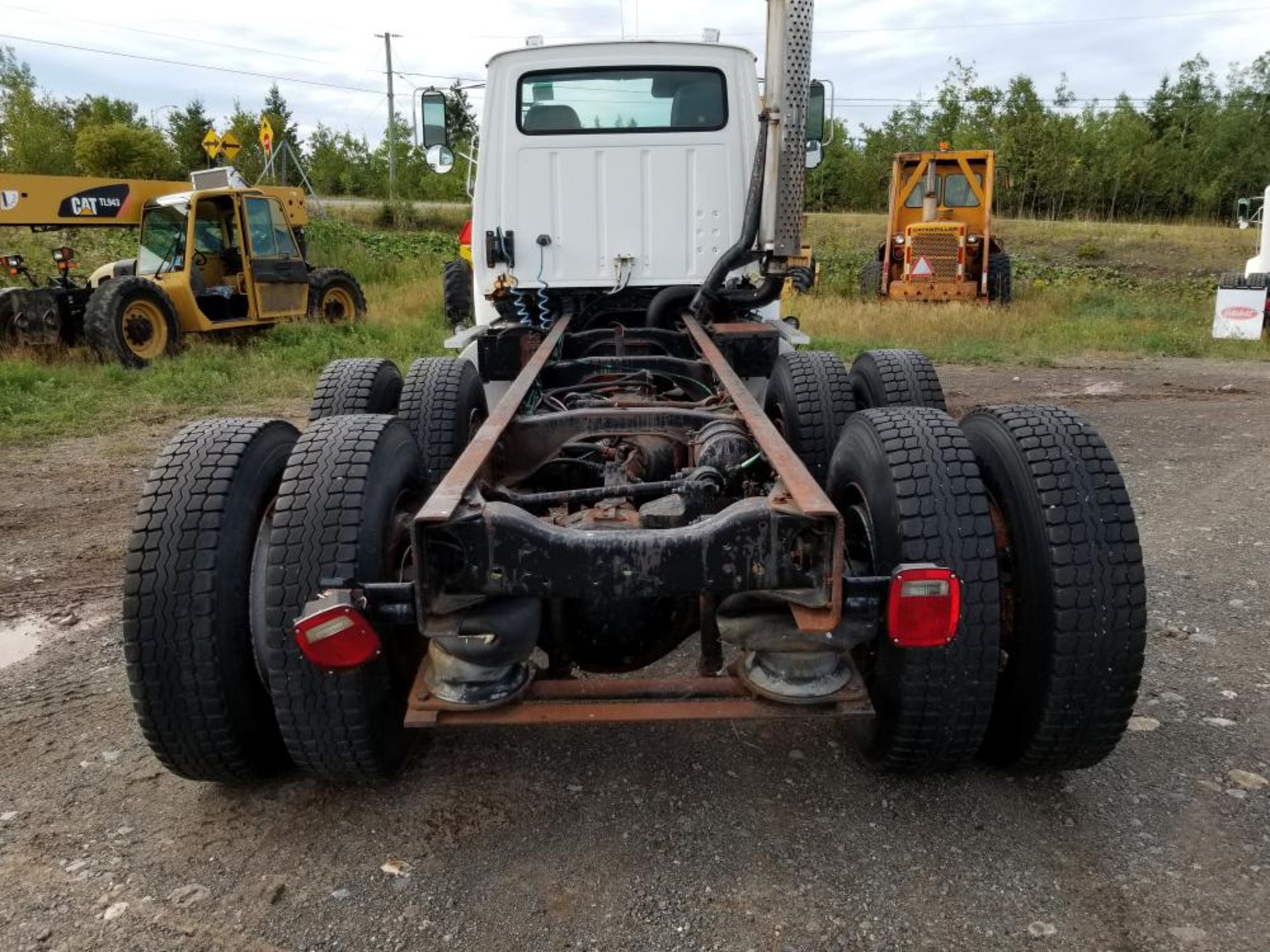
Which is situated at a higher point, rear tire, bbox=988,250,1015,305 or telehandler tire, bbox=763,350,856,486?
rear tire, bbox=988,250,1015,305

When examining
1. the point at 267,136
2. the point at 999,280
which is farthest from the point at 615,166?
the point at 267,136

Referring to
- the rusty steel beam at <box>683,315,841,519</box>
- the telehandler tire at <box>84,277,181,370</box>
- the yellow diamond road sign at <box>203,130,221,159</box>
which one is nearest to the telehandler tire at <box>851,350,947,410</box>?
the rusty steel beam at <box>683,315,841,519</box>

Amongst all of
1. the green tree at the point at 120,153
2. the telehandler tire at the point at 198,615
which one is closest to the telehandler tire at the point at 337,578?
the telehandler tire at the point at 198,615

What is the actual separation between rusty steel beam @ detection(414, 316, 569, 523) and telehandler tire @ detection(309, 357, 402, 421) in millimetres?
810

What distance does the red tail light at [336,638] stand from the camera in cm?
215

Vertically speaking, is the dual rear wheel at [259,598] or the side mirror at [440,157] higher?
the side mirror at [440,157]

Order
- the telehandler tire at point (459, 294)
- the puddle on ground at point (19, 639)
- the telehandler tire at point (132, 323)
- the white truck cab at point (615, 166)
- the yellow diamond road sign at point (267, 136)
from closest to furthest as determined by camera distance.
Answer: the puddle on ground at point (19, 639)
the white truck cab at point (615, 166)
the telehandler tire at point (132, 323)
the telehandler tire at point (459, 294)
the yellow diamond road sign at point (267, 136)

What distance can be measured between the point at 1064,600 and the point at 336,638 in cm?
175

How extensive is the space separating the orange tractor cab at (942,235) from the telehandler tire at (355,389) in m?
13.0

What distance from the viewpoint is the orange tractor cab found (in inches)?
629

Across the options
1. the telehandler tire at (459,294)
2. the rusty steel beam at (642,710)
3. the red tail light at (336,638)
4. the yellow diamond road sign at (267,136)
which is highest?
the yellow diamond road sign at (267,136)

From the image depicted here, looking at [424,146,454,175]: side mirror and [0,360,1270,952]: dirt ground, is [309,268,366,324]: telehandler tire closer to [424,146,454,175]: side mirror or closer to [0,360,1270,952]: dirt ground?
[424,146,454,175]: side mirror

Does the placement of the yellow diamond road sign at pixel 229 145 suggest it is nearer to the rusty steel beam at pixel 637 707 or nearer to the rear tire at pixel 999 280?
the rear tire at pixel 999 280

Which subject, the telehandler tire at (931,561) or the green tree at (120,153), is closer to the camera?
the telehandler tire at (931,561)
